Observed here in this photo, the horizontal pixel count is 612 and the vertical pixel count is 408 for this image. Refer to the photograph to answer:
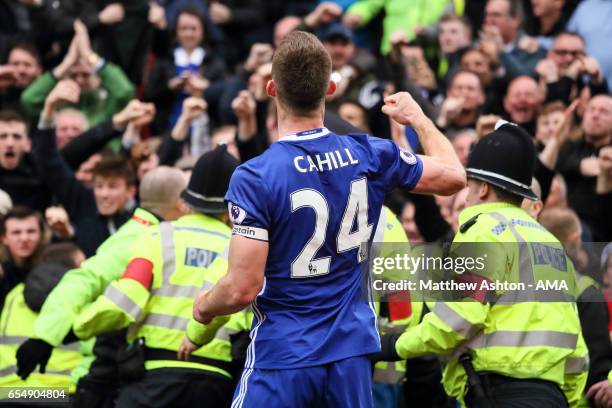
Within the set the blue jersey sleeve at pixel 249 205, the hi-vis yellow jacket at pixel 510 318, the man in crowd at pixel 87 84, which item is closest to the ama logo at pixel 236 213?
the blue jersey sleeve at pixel 249 205

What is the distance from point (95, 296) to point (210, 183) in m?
1.06

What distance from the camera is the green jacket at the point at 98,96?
13164 millimetres

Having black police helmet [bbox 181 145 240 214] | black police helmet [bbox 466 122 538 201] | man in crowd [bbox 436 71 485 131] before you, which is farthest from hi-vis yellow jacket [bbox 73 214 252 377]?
man in crowd [bbox 436 71 485 131]

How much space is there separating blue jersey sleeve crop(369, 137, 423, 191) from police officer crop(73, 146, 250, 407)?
6.34 ft

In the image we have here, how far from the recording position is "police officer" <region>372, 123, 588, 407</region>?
6.16 metres

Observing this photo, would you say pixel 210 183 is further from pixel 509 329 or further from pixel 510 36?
pixel 510 36

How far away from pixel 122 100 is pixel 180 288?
22.9 ft

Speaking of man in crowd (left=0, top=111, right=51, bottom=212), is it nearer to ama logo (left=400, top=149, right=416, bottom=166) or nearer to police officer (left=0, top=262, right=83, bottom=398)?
police officer (left=0, top=262, right=83, bottom=398)

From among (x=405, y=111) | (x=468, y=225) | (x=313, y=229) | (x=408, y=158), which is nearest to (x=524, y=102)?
(x=468, y=225)

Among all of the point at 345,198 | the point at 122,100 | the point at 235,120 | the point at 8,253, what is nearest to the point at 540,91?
the point at 235,120

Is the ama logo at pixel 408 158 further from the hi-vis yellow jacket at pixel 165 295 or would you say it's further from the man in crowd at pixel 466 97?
the man in crowd at pixel 466 97

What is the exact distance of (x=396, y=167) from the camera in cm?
529

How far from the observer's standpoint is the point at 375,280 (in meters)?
7.17

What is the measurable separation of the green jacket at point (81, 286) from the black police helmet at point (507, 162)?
2.33 meters
